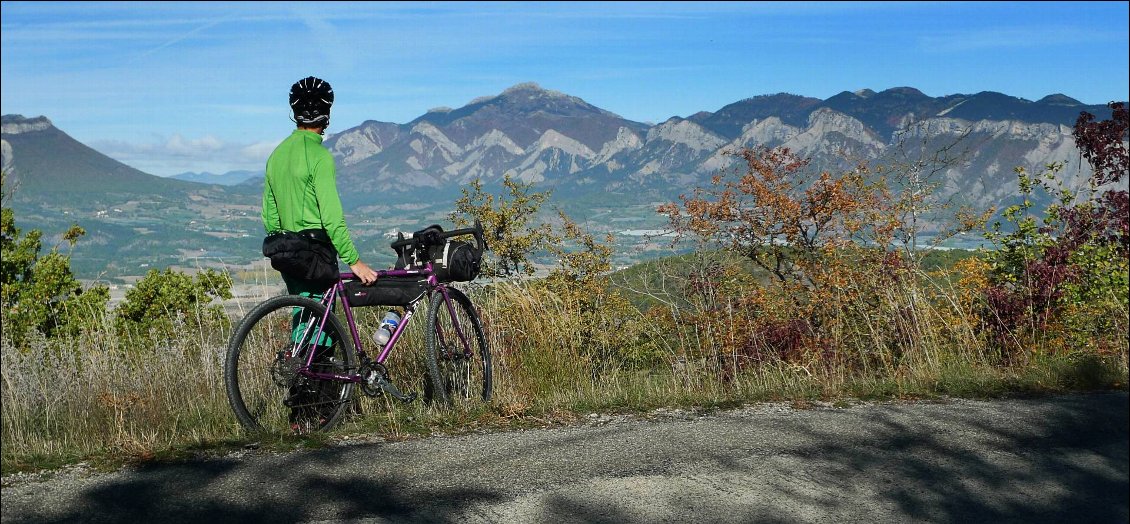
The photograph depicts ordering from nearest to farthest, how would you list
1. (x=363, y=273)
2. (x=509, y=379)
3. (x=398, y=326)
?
1. (x=363, y=273)
2. (x=398, y=326)
3. (x=509, y=379)

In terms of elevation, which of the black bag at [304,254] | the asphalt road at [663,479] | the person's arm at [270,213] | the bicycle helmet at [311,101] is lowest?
the asphalt road at [663,479]

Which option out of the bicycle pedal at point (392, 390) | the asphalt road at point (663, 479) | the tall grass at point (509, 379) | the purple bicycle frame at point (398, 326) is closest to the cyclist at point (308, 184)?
the purple bicycle frame at point (398, 326)

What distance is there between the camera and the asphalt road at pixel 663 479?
147 inches

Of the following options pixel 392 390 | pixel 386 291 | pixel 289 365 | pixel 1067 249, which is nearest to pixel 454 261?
pixel 386 291

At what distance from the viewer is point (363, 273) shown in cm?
554

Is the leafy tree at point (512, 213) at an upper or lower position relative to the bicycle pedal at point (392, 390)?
upper

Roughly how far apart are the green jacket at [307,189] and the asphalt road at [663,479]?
1283 millimetres

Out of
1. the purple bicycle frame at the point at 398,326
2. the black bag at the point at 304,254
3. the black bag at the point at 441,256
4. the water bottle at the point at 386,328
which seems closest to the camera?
the black bag at the point at 304,254

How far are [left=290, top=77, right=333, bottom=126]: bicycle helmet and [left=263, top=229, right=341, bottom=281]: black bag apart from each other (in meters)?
0.69

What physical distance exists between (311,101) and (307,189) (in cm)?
55

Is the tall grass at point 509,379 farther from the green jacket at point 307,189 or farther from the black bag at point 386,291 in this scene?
the green jacket at point 307,189

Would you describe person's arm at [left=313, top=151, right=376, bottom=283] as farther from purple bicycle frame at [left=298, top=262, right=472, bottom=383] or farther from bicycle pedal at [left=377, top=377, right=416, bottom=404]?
bicycle pedal at [left=377, top=377, right=416, bottom=404]

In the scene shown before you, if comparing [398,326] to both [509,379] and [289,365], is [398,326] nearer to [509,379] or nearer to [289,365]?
[289,365]

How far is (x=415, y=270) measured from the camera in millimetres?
5953
